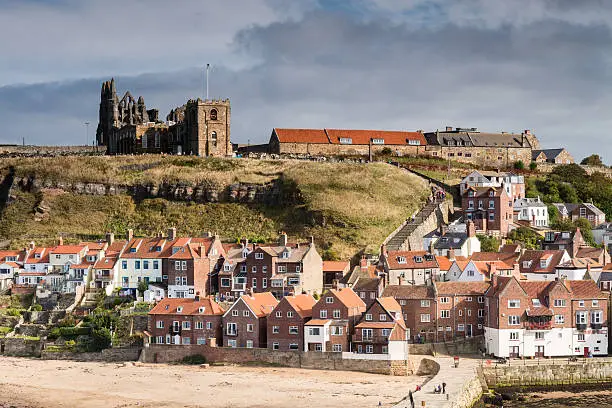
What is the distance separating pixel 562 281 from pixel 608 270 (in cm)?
648

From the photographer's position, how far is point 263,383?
62.3 metres

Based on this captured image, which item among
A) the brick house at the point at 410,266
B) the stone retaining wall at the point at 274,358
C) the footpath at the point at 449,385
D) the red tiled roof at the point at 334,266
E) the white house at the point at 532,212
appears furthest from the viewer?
the white house at the point at 532,212

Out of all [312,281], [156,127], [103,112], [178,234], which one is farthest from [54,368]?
[103,112]

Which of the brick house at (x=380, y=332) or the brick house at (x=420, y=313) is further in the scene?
the brick house at (x=420, y=313)

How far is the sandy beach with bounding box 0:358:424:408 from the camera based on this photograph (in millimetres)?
57875

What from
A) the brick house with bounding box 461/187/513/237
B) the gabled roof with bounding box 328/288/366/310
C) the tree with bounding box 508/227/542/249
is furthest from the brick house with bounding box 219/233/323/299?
the tree with bounding box 508/227/542/249

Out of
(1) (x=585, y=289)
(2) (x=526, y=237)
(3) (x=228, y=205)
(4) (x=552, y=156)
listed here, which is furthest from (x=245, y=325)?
(4) (x=552, y=156)

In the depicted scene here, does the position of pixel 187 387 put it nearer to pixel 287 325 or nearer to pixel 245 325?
pixel 245 325

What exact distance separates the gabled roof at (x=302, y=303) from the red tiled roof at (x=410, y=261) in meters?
10.2

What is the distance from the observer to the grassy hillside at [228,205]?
93062mm

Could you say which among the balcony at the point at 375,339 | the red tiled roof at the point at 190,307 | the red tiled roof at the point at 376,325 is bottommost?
the balcony at the point at 375,339

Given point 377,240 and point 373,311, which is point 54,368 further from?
point 377,240

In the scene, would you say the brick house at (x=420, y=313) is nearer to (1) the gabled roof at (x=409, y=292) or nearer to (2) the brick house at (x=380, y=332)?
(1) the gabled roof at (x=409, y=292)

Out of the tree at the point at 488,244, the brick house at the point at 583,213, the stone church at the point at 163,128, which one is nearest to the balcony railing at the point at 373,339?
the tree at the point at 488,244
